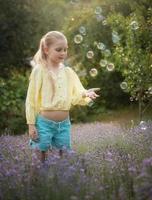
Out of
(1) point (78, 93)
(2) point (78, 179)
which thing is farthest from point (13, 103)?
(2) point (78, 179)

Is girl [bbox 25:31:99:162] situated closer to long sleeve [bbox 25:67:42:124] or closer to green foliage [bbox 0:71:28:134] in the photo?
long sleeve [bbox 25:67:42:124]

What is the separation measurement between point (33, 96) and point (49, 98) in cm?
15

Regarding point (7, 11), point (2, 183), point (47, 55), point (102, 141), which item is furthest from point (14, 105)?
point (2, 183)

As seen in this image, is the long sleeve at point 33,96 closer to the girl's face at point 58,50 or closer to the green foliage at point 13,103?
the girl's face at point 58,50

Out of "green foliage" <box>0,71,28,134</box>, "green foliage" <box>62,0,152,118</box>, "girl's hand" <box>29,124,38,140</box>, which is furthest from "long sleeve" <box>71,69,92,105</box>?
"green foliage" <box>0,71,28,134</box>

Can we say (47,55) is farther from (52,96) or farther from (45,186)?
(45,186)

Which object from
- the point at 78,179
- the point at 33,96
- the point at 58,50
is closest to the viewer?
the point at 78,179

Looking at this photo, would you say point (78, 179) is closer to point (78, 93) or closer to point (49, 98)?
point (49, 98)

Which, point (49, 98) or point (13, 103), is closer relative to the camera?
point (49, 98)

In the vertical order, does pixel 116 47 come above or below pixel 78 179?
above

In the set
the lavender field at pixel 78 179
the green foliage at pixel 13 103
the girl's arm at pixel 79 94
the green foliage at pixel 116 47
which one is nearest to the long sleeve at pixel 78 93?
the girl's arm at pixel 79 94

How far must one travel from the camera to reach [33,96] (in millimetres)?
5348

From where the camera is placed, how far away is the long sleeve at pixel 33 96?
5293 millimetres

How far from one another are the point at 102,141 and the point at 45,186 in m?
2.89
